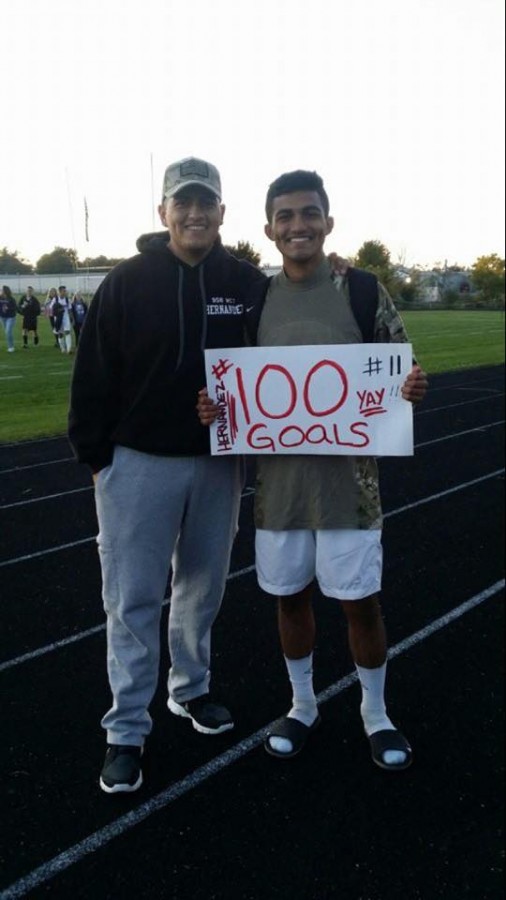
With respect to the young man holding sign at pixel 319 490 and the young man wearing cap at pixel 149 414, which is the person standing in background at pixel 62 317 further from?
the young man holding sign at pixel 319 490

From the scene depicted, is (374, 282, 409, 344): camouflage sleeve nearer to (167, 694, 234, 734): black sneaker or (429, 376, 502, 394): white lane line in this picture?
(167, 694, 234, 734): black sneaker

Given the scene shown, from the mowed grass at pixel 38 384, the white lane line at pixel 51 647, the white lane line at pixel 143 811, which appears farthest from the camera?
the mowed grass at pixel 38 384

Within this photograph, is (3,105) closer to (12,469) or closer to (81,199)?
(81,199)

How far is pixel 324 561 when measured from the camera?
2.65 meters

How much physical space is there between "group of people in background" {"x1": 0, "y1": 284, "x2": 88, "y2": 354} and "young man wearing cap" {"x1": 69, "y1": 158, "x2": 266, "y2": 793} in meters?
1.29

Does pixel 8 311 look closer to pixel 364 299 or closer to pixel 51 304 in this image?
pixel 51 304

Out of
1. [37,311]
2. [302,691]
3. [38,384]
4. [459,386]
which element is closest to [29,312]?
[37,311]

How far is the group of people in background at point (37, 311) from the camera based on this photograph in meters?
3.88

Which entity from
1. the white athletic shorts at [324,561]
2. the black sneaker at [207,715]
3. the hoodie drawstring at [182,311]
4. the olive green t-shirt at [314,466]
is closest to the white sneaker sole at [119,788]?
the black sneaker at [207,715]

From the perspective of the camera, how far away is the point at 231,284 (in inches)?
103

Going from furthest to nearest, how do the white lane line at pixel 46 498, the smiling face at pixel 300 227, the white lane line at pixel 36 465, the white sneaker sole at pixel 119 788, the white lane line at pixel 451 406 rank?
the white lane line at pixel 451 406
the white lane line at pixel 36 465
the white lane line at pixel 46 498
the white sneaker sole at pixel 119 788
the smiling face at pixel 300 227

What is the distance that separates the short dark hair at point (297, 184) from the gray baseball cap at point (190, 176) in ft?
0.58

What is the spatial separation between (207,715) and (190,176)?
6.12ft

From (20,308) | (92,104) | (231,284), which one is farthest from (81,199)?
(231,284)
